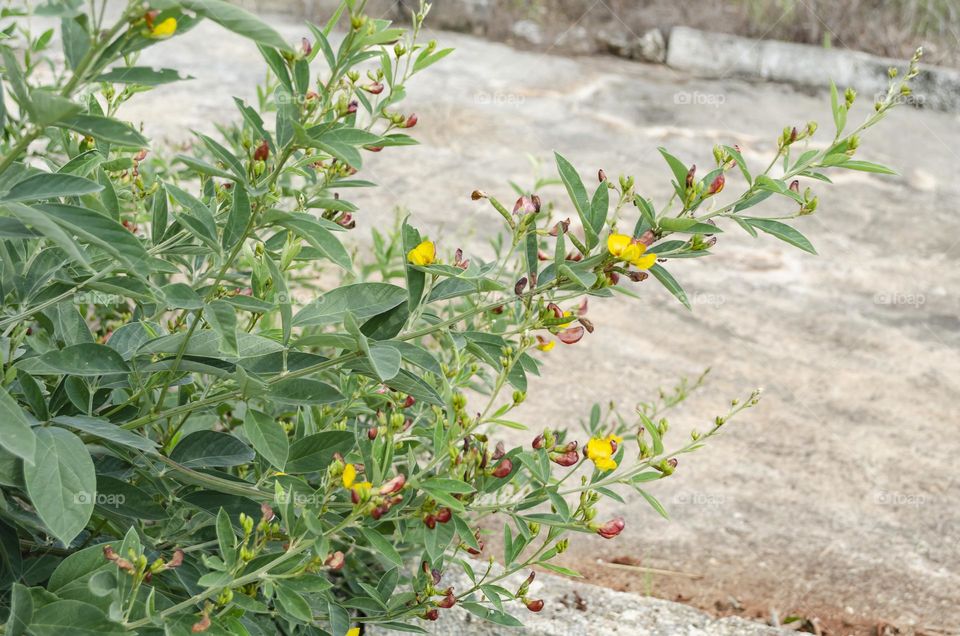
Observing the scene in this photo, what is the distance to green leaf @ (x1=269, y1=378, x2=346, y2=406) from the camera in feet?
4.48

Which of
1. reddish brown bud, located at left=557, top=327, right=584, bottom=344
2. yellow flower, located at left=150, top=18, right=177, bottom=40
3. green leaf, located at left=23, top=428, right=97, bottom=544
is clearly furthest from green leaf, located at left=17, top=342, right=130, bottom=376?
reddish brown bud, located at left=557, top=327, right=584, bottom=344

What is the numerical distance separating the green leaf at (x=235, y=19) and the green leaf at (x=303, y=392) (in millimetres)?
476

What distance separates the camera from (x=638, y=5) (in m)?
9.42

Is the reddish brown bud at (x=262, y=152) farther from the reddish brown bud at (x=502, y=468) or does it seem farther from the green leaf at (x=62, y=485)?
the reddish brown bud at (x=502, y=468)

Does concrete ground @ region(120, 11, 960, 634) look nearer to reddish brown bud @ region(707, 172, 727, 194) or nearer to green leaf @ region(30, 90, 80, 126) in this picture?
reddish brown bud @ region(707, 172, 727, 194)

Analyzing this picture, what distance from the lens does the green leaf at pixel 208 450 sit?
1523mm

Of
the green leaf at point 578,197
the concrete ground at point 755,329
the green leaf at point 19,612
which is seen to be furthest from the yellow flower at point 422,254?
the concrete ground at point 755,329

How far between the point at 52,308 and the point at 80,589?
0.47 meters

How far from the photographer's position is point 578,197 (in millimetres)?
1433

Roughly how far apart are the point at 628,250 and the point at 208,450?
0.70 m

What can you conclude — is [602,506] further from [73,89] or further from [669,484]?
[73,89]

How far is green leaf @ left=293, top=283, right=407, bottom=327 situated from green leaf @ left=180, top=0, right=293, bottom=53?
16.5 inches

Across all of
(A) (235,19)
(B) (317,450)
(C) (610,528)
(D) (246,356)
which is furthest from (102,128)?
(C) (610,528)

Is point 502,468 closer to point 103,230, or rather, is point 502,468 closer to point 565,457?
point 565,457
